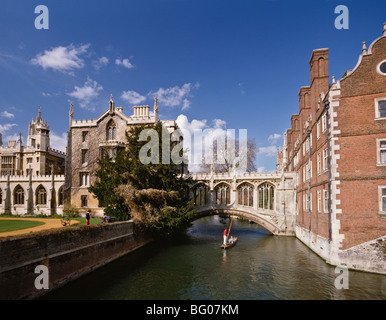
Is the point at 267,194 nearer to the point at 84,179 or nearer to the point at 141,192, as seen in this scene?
the point at 141,192

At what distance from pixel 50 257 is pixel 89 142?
25.7 m

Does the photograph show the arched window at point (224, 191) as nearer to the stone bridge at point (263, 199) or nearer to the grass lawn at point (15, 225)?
the stone bridge at point (263, 199)

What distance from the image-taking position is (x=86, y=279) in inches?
552

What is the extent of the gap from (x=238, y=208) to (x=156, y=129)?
13.9 meters

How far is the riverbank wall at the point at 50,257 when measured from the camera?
990 cm

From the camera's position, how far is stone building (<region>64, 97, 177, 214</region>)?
1356 inches

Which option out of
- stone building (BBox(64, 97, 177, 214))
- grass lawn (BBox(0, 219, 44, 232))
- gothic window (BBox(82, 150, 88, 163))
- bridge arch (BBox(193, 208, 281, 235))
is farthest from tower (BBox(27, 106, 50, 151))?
bridge arch (BBox(193, 208, 281, 235))

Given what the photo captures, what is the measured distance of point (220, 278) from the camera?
1501cm

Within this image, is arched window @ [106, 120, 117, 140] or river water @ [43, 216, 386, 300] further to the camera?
arched window @ [106, 120, 117, 140]

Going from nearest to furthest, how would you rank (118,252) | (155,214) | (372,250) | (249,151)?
1. (372,250)
2. (118,252)
3. (155,214)
4. (249,151)

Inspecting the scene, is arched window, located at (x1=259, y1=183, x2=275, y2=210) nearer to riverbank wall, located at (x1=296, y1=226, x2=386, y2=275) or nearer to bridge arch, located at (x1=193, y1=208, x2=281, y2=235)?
bridge arch, located at (x1=193, y1=208, x2=281, y2=235)

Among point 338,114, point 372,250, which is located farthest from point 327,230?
point 338,114

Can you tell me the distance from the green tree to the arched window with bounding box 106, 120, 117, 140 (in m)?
11.2
